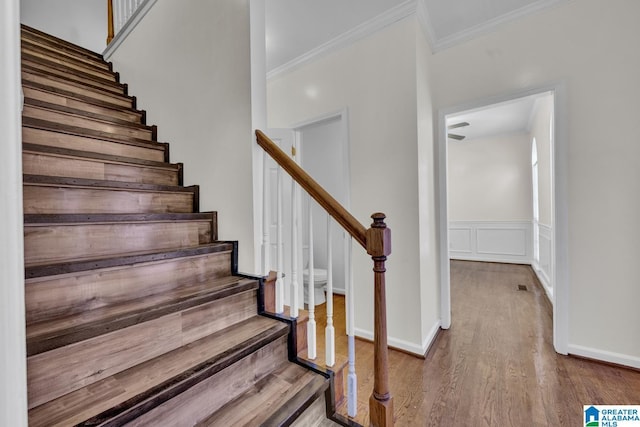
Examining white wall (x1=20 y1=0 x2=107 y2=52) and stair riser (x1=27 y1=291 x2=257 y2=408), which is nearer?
stair riser (x1=27 y1=291 x2=257 y2=408)

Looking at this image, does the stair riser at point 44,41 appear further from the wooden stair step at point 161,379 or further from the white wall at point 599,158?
the white wall at point 599,158

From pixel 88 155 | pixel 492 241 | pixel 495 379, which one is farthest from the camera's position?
pixel 492 241

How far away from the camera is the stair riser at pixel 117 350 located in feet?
2.83

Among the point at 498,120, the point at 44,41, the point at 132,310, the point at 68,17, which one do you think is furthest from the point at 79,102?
the point at 498,120

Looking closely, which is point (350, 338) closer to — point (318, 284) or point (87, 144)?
point (87, 144)

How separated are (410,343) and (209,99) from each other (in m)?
2.37

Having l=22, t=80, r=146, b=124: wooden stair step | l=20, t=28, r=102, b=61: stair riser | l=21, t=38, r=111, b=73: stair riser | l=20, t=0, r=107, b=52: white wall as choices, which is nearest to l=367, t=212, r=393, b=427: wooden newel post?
l=22, t=80, r=146, b=124: wooden stair step

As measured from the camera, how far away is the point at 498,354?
2182 millimetres

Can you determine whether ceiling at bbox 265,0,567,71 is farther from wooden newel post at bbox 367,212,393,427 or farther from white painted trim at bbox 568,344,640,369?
white painted trim at bbox 568,344,640,369

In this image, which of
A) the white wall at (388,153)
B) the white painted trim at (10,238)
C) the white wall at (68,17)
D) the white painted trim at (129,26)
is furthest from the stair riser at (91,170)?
the white wall at (68,17)

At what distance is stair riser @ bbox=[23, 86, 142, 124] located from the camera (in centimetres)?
186

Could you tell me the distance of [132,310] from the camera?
111 cm

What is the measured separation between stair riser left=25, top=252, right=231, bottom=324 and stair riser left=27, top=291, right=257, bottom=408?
0.21m

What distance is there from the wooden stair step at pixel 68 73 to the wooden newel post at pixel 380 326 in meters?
2.71
